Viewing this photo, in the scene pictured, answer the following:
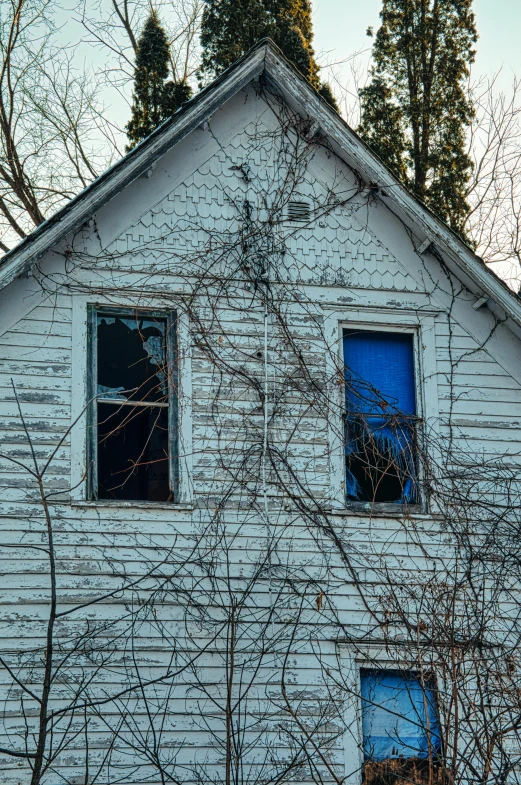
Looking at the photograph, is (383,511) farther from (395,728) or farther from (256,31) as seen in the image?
(256,31)

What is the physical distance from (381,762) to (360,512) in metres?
2.21

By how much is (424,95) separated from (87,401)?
12541 mm

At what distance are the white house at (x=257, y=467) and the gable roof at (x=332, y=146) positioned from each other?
0.09 ft

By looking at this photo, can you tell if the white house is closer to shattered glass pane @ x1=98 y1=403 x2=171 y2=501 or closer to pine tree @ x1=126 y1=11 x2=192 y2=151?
shattered glass pane @ x1=98 y1=403 x2=171 y2=501

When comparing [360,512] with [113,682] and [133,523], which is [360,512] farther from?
[113,682]

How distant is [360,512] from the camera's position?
9.71 meters

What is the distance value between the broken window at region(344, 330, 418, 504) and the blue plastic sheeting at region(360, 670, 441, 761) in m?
1.64

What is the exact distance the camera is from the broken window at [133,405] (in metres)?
9.44

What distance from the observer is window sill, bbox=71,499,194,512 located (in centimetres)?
906

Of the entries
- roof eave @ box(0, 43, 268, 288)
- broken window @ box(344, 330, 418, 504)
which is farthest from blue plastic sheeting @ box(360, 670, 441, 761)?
roof eave @ box(0, 43, 268, 288)

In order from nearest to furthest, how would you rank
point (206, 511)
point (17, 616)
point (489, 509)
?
point (17, 616)
point (206, 511)
point (489, 509)

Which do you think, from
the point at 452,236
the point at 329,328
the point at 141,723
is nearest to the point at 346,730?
the point at 141,723

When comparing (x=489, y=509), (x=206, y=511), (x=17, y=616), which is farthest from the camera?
(x=489, y=509)

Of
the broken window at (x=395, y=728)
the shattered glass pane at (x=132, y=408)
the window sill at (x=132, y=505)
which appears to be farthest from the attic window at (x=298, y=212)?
the broken window at (x=395, y=728)
